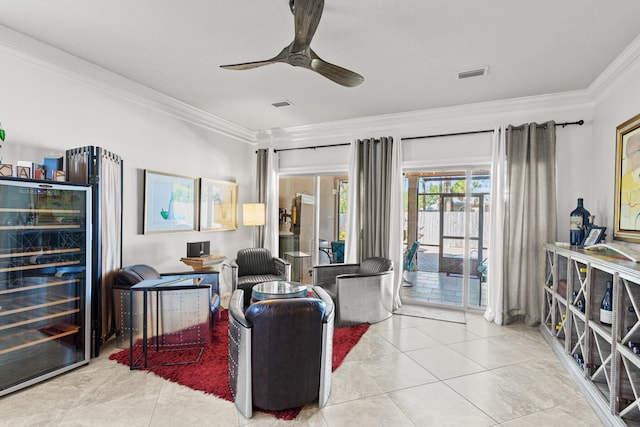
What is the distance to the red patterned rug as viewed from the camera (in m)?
2.59

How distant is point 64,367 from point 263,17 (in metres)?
3.35

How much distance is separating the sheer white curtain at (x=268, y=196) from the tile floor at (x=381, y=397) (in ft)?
9.79

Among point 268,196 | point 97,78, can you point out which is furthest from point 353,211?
point 97,78

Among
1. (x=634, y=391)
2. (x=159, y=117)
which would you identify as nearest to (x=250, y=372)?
(x=634, y=391)

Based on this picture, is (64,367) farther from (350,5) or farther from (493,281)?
(493,281)

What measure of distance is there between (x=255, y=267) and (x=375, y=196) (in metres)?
2.13

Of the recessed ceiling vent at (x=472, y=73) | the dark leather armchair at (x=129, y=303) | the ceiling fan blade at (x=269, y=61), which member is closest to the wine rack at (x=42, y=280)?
the dark leather armchair at (x=129, y=303)

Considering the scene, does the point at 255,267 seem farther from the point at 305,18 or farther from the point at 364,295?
the point at 305,18

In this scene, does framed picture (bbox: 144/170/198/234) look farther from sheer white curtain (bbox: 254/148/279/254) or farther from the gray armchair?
→ the gray armchair

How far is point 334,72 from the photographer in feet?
8.43

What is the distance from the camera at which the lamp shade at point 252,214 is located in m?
5.47

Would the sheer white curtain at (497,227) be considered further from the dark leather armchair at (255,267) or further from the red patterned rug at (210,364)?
the dark leather armchair at (255,267)

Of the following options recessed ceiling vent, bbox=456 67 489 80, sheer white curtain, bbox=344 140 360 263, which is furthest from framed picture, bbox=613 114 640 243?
sheer white curtain, bbox=344 140 360 263

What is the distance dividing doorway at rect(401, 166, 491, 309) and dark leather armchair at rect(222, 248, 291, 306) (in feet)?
6.45
